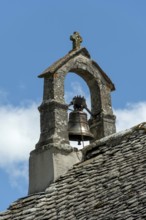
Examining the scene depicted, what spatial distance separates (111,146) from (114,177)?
1.08m

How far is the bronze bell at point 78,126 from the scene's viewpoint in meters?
9.52

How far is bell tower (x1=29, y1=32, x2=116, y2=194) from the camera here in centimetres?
887

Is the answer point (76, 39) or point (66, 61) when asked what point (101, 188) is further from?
point (76, 39)

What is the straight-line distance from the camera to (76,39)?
10.3 meters

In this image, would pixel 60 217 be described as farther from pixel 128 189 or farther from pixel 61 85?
pixel 61 85

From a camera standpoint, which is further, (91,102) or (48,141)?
(91,102)

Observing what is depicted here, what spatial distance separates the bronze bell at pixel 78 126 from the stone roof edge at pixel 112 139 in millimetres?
422

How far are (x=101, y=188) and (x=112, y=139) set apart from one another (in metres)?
1.30

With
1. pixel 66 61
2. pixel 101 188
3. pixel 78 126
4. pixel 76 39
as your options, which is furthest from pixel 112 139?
pixel 76 39

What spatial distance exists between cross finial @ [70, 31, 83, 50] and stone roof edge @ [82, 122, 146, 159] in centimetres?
195

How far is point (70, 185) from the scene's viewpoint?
8.25 m

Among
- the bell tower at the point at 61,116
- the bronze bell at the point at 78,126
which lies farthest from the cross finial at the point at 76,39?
the bronze bell at the point at 78,126

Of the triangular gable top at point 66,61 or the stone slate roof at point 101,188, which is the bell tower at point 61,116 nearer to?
the triangular gable top at point 66,61

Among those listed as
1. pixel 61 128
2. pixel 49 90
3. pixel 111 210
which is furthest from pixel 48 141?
pixel 111 210
